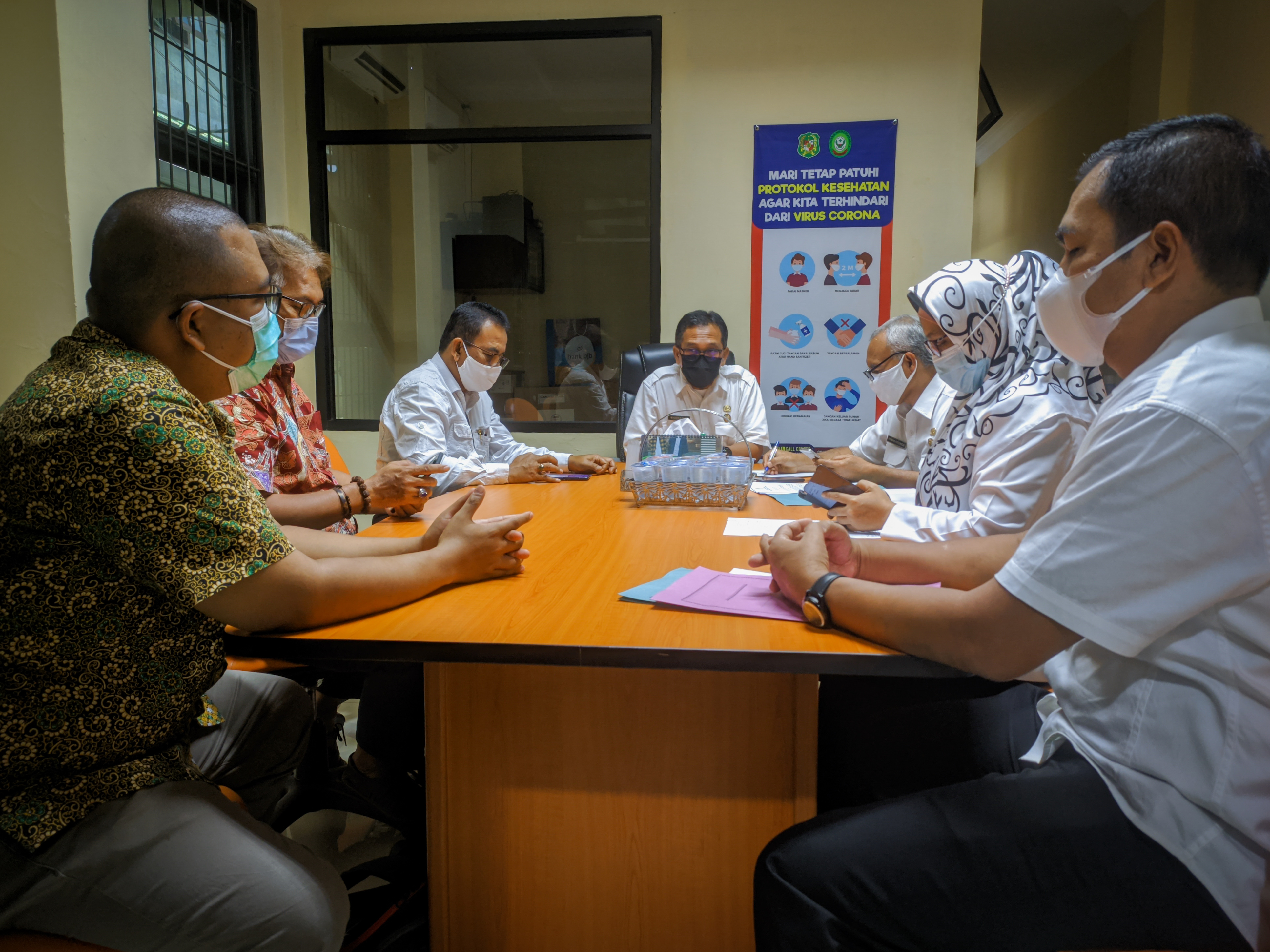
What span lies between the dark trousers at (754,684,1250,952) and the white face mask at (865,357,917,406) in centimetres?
209

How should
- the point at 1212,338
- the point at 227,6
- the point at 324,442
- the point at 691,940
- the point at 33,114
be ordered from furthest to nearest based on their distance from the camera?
the point at 227,6, the point at 33,114, the point at 324,442, the point at 691,940, the point at 1212,338

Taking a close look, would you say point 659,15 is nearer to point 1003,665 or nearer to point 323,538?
point 323,538

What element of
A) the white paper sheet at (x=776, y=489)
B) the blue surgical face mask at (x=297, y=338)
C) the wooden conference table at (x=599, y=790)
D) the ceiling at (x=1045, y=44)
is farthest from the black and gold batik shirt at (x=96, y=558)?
the ceiling at (x=1045, y=44)

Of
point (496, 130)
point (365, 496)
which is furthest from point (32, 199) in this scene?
point (496, 130)

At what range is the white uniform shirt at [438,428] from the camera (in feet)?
9.26

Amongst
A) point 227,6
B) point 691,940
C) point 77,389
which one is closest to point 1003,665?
point 691,940

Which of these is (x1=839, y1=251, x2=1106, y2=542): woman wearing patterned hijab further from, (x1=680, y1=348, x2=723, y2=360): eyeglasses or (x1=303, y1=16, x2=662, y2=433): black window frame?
(x1=303, y1=16, x2=662, y2=433): black window frame

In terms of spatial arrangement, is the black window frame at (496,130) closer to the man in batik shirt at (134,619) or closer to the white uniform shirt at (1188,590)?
the man in batik shirt at (134,619)

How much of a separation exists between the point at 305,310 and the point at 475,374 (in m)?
1.02

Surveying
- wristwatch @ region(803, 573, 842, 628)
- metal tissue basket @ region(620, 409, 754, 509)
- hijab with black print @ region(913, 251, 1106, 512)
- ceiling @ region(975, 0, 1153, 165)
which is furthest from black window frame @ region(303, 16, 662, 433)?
wristwatch @ region(803, 573, 842, 628)

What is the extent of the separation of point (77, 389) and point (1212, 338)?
125 cm

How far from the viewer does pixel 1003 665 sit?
0.88 m

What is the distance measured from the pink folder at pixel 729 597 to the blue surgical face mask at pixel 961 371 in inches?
29.5

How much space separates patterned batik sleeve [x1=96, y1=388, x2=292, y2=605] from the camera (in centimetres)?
88
